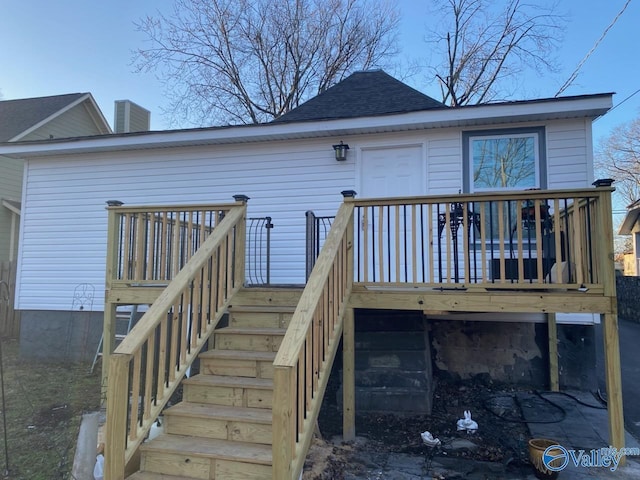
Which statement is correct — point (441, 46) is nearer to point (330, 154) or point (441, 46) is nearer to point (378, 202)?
point (330, 154)

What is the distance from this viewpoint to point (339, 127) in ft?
18.1

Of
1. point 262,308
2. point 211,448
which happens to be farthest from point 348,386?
point 211,448

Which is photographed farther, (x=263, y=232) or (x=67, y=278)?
(x=67, y=278)

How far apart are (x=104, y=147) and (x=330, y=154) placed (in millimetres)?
3684

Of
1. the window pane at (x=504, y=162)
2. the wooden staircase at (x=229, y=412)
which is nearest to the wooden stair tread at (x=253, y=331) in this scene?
the wooden staircase at (x=229, y=412)

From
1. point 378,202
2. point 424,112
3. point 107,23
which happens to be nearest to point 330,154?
point 424,112

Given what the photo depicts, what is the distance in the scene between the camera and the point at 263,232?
6.08 m

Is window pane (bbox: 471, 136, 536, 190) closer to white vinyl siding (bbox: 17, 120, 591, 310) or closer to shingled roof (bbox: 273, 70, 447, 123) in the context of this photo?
white vinyl siding (bbox: 17, 120, 591, 310)

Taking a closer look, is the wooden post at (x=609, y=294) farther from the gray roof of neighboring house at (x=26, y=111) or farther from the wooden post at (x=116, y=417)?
the gray roof of neighboring house at (x=26, y=111)

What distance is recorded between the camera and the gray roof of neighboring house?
10.9 m

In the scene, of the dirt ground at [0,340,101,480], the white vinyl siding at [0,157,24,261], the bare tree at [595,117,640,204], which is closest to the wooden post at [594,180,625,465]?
the dirt ground at [0,340,101,480]

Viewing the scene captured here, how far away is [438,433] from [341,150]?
12.2 feet

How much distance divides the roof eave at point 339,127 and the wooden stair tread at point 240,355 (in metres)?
3.34

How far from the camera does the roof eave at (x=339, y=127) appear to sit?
4832mm
